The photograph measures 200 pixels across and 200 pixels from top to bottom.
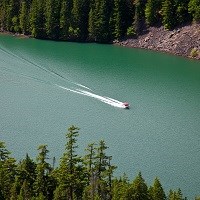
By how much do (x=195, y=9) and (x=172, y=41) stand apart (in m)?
6.49

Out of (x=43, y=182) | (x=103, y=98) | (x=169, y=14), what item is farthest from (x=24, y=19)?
(x=43, y=182)

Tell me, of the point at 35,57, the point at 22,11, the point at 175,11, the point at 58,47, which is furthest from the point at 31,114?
the point at 22,11

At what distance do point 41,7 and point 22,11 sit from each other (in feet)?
13.6

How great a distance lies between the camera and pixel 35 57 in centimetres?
8300

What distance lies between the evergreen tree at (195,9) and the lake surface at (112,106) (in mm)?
8792

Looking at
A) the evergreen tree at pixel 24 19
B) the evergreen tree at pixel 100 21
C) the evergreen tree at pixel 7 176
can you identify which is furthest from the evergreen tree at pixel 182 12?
the evergreen tree at pixel 7 176

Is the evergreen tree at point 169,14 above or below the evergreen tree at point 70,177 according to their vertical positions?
above

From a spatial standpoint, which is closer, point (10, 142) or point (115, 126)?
point (10, 142)

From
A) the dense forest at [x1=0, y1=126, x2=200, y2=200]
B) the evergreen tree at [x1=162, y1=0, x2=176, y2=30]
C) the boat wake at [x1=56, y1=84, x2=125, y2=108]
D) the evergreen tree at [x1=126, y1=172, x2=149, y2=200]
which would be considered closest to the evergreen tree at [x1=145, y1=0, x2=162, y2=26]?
the evergreen tree at [x1=162, y1=0, x2=176, y2=30]

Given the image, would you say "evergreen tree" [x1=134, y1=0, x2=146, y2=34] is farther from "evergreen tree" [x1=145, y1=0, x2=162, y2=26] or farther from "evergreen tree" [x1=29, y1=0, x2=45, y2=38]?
"evergreen tree" [x1=29, y1=0, x2=45, y2=38]

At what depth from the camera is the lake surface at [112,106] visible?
4884cm

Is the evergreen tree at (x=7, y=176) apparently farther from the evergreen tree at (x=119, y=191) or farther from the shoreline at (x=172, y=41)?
the shoreline at (x=172, y=41)

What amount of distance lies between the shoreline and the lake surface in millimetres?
2289

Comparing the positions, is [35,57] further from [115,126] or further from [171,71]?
[115,126]
